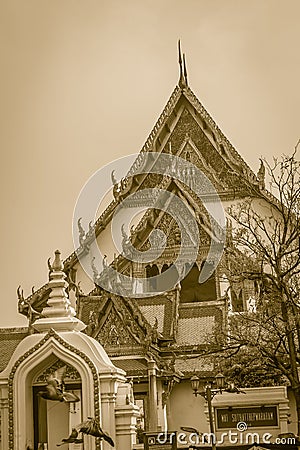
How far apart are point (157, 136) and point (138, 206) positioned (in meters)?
1.92

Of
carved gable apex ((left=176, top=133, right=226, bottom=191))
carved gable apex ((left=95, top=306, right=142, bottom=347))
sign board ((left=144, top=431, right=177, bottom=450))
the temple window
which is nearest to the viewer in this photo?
sign board ((left=144, top=431, right=177, bottom=450))

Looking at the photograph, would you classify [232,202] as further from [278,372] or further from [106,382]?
[106,382]

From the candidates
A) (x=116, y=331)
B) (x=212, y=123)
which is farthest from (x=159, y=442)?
(x=212, y=123)

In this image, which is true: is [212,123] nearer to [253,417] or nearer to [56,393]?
[253,417]

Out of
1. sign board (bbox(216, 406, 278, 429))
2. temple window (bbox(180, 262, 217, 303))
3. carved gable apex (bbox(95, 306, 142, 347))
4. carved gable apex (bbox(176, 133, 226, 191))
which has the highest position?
carved gable apex (bbox(176, 133, 226, 191))

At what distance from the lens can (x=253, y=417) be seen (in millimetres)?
10672

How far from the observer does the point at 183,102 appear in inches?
893

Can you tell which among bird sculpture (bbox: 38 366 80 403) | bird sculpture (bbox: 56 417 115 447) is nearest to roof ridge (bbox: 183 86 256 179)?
bird sculpture (bbox: 38 366 80 403)

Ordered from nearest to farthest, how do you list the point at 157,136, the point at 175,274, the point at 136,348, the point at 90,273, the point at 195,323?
the point at 136,348 < the point at 195,323 < the point at 175,274 < the point at 90,273 < the point at 157,136

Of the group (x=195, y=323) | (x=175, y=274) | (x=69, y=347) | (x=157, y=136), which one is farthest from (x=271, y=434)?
(x=157, y=136)

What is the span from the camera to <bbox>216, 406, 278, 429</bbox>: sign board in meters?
10.6

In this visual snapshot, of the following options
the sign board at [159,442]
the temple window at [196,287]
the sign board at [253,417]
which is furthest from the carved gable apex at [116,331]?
the sign board at [159,442]

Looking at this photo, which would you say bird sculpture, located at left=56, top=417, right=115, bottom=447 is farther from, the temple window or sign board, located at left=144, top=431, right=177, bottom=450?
the temple window

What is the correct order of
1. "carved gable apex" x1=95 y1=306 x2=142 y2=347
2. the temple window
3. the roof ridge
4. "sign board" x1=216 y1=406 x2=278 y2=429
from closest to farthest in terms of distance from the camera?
"sign board" x1=216 y1=406 x2=278 y2=429 < "carved gable apex" x1=95 y1=306 x2=142 y2=347 < the temple window < the roof ridge
